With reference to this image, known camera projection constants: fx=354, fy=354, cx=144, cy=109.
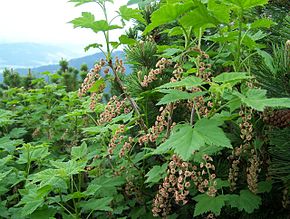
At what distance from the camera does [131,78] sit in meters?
2.11

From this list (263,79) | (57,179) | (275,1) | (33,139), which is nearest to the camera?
(263,79)

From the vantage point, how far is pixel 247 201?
1486 millimetres

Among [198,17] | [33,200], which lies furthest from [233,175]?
[33,200]

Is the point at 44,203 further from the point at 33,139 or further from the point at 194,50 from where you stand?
the point at 33,139

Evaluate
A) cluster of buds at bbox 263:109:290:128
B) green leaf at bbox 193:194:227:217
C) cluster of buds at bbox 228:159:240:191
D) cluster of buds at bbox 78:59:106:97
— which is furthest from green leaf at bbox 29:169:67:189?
cluster of buds at bbox 263:109:290:128

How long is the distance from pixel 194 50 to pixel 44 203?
114 cm

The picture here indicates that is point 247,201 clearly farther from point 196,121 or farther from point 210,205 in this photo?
point 196,121

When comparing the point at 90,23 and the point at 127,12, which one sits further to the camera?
the point at 127,12

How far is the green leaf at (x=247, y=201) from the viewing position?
1472mm

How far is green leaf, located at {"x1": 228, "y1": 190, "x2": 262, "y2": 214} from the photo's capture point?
1.47 m

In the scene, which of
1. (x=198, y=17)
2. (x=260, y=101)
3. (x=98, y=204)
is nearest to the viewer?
(x=260, y=101)

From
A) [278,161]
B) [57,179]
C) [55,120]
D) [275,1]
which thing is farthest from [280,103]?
[55,120]

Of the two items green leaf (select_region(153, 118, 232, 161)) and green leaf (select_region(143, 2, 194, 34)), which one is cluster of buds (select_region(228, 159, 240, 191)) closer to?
green leaf (select_region(153, 118, 232, 161))

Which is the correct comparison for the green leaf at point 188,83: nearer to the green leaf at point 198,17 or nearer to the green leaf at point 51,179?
the green leaf at point 198,17
